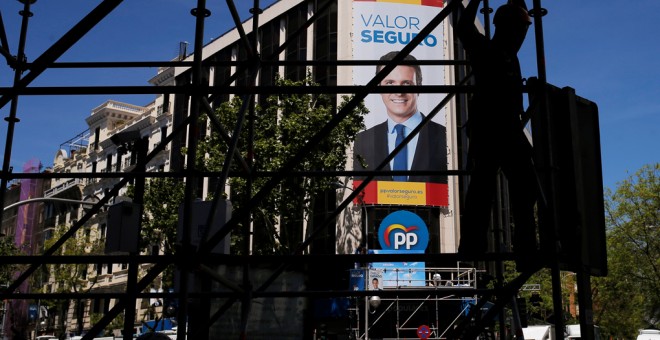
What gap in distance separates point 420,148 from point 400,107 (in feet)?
8.29

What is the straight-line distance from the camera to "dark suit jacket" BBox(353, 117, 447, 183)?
39.5m

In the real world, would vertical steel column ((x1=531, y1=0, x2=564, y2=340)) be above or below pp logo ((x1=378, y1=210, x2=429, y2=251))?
below

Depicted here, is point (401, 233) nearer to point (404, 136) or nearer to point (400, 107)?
point (404, 136)

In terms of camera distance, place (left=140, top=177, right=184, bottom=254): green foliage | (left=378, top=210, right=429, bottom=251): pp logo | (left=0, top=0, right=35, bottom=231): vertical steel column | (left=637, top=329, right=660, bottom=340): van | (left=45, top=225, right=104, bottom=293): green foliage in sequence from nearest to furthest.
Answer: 1. (left=0, top=0, right=35, bottom=231): vertical steel column
2. (left=637, top=329, right=660, bottom=340): van
3. (left=140, top=177, right=184, bottom=254): green foliage
4. (left=378, top=210, right=429, bottom=251): pp logo
5. (left=45, top=225, right=104, bottom=293): green foliage

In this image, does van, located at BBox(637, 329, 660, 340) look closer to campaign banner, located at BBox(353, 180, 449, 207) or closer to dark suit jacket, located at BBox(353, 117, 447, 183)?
campaign banner, located at BBox(353, 180, 449, 207)

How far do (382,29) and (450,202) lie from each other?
10.5 metres

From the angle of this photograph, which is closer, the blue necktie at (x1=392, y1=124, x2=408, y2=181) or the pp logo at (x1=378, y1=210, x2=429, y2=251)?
A: the pp logo at (x1=378, y1=210, x2=429, y2=251)

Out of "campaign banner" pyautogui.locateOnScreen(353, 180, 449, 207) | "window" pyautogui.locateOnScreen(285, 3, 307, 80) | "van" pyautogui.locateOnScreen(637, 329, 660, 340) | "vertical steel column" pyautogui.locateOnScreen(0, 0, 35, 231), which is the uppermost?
"window" pyautogui.locateOnScreen(285, 3, 307, 80)

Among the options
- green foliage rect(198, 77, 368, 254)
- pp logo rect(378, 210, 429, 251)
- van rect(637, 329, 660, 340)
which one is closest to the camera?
green foliage rect(198, 77, 368, 254)

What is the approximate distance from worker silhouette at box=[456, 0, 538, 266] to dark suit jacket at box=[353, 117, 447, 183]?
34.2m

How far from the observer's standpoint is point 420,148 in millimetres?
40281

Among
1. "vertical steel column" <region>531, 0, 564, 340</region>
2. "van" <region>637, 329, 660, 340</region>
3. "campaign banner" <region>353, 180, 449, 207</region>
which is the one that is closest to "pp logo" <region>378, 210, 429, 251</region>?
"campaign banner" <region>353, 180, 449, 207</region>

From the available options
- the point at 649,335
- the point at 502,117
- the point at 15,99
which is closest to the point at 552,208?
the point at 502,117

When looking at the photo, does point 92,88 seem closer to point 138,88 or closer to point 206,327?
point 138,88
